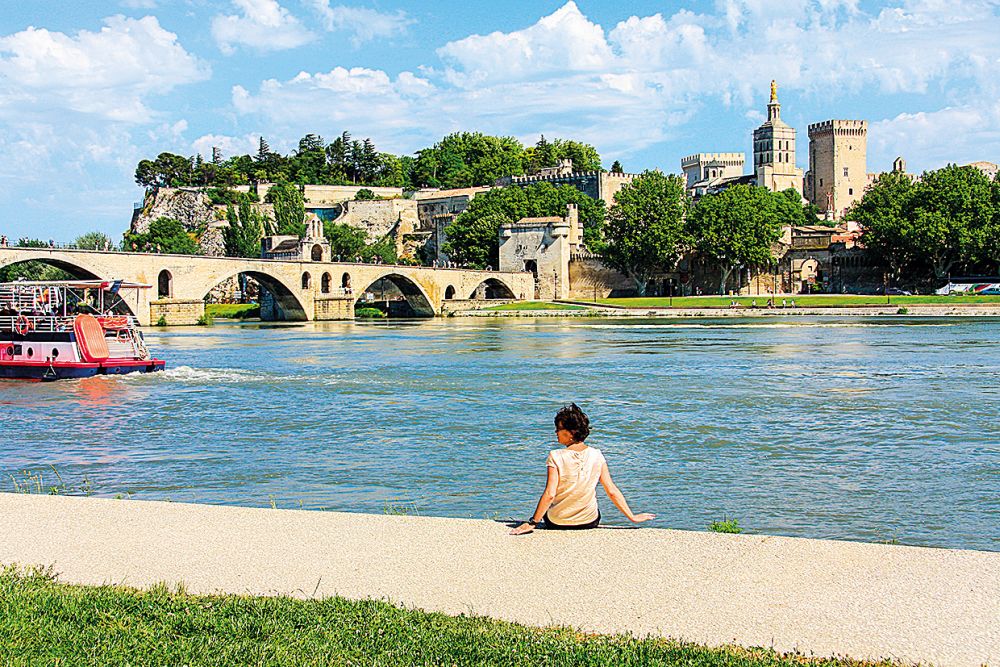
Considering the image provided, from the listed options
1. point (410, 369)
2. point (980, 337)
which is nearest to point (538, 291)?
point (980, 337)

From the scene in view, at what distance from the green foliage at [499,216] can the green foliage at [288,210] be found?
15.0 meters

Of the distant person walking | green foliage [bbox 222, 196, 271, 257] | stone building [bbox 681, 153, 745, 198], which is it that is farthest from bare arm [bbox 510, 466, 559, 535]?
stone building [bbox 681, 153, 745, 198]

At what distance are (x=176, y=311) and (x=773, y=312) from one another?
3695 cm

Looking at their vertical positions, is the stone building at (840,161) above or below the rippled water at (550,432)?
above

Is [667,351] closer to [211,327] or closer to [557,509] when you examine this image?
[557,509]

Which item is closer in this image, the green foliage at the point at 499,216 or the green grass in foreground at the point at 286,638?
the green grass in foreground at the point at 286,638

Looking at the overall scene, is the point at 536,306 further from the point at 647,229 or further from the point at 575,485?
the point at 575,485

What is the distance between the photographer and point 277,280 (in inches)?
2800

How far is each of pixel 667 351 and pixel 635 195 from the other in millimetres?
51380

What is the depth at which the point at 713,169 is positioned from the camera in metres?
150

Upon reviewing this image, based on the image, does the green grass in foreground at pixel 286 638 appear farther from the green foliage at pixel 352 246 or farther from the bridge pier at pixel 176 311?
the green foliage at pixel 352 246

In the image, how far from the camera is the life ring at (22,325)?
31234 mm

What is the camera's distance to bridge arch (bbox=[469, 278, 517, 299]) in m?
89.2

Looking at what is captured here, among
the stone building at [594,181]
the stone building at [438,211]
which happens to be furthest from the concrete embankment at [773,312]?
the stone building at [594,181]
